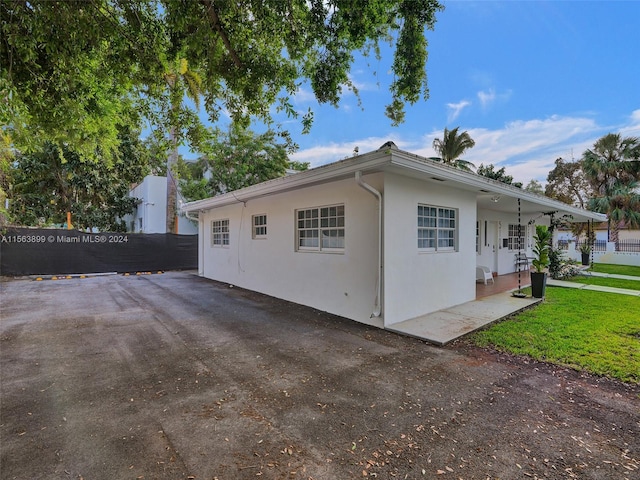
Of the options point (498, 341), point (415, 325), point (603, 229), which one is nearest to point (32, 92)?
point (415, 325)

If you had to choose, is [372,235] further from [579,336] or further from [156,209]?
[156,209]

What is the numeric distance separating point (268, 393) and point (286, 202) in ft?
17.8

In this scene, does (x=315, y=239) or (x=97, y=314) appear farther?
(x=315, y=239)

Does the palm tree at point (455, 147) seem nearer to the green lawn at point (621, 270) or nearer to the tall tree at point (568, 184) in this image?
the green lawn at point (621, 270)

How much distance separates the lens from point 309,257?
7.40 meters

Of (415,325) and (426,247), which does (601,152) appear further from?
(415,325)

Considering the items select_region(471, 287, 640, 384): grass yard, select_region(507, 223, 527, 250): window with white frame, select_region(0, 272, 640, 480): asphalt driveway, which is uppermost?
select_region(507, 223, 527, 250): window with white frame

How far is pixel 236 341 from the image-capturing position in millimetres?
5051

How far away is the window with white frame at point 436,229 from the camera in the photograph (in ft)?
21.3

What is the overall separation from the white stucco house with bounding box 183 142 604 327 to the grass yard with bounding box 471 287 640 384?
1490 mm

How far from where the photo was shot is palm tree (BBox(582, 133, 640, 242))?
1814cm

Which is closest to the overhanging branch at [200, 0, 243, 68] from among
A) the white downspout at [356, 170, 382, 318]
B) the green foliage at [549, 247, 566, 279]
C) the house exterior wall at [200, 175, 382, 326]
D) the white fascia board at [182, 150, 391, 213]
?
the white fascia board at [182, 150, 391, 213]

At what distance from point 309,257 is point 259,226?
2.78 metres

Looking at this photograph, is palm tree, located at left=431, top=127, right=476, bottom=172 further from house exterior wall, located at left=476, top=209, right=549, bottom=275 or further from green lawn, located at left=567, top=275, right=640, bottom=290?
green lawn, located at left=567, top=275, right=640, bottom=290
